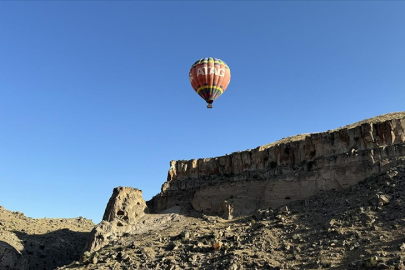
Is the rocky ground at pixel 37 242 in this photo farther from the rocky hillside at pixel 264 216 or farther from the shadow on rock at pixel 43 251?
the rocky hillside at pixel 264 216

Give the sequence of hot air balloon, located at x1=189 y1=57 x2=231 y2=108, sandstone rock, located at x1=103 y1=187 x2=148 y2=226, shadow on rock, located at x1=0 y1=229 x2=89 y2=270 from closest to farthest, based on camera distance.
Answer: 1. shadow on rock, located at x1=0 y1=229 x2=89 y2=270
2. sandstone rock, located at x1=103 y1=187 x2=148 y2=226
3. hot air balloon, located at x1=189 y1=57 x2=231 y2=108

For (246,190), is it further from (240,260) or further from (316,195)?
(240,260)

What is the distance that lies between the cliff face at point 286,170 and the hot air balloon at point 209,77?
7420 millimetres

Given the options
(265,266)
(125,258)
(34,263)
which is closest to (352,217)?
(265,266)

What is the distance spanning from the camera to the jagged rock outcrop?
38.4 meters

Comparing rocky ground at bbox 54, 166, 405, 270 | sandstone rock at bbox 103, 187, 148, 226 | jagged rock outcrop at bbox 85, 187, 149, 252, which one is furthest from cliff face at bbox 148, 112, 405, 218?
jagged rock outcrop at bbox 85, 187, 149, 252

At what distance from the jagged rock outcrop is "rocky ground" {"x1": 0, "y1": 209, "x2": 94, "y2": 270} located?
23.2 feet

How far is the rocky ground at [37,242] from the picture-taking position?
136 feet

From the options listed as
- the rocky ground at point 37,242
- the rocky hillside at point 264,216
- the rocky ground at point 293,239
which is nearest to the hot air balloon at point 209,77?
the rocky hillside at point 264,216

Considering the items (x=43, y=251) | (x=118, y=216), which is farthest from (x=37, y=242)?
(x=118, y=216)

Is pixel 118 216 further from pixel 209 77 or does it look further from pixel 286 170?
pixel 209 77

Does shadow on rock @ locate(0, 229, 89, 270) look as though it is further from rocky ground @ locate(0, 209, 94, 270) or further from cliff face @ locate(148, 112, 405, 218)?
cliff face @ locate(148, 112, 405, 218)

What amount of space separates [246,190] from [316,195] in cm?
733

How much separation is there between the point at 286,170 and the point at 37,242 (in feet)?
97.6
